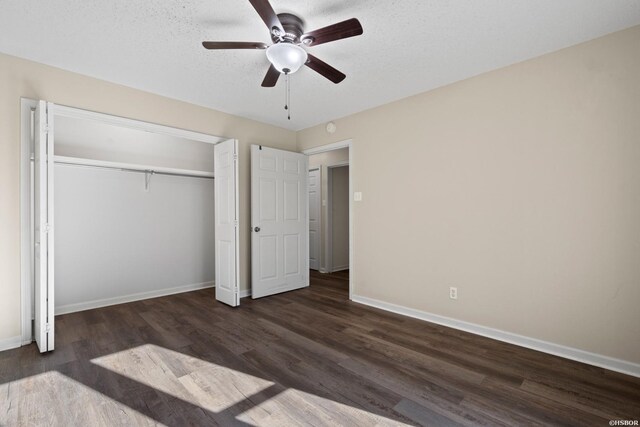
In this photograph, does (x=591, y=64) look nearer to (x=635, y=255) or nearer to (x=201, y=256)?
(x=635, y=255)

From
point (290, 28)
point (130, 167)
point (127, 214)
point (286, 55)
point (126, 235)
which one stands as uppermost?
point (290, 28)

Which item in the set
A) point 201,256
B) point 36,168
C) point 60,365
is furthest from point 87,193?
point 60,365

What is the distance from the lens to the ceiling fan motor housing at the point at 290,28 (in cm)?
202

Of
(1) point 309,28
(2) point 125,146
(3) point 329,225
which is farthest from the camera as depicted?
(3) point 329,225

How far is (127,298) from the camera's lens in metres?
3.91

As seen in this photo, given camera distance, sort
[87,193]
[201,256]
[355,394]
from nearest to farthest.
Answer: [355,394] → [87,193] → [201,256]

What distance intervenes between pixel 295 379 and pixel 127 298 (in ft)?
9.91

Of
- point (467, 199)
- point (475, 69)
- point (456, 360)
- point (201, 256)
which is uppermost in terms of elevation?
point (475, 69)

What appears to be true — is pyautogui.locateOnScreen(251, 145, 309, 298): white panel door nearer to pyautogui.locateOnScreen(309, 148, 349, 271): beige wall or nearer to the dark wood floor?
pyautogui.locateOnScreen(309, 148, 349, 271): beige wall

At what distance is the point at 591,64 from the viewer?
2.31 metres

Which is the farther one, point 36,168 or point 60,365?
point 36,168

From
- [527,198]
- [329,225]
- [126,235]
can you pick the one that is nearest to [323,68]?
[527,198]

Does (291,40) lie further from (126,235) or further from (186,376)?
(126,235)

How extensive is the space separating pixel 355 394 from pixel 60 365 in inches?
89.5
